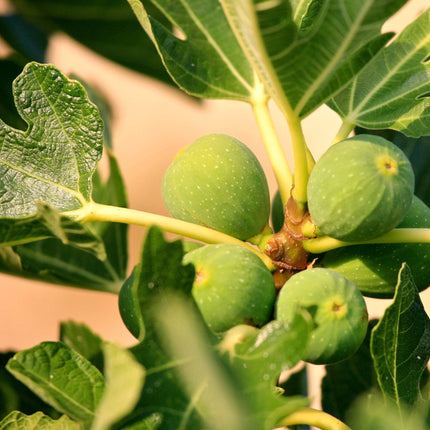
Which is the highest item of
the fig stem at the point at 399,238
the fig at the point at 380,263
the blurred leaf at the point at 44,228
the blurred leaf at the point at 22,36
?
the blurred leaf at the point at 22,36

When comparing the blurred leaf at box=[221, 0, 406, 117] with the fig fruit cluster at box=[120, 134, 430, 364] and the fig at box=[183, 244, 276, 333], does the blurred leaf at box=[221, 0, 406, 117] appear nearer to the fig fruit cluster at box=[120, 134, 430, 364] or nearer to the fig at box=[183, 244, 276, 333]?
the fig fruit cluster at box=[120, 134, 430, 364]

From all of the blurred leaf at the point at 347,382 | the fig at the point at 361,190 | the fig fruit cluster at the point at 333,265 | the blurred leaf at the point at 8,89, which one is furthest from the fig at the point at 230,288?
the blurred leaf at the point at 8,89

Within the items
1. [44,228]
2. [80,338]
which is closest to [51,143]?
[44,228]

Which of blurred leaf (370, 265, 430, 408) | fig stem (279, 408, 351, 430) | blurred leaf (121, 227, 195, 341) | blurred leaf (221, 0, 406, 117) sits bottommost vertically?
fig stem (279, 408, 351, 430)

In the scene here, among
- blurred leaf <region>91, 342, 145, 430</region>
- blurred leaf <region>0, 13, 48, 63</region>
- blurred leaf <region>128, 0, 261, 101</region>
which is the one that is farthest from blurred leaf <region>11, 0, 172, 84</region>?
blurred leaf <region>91, 342, 145, 430</region>

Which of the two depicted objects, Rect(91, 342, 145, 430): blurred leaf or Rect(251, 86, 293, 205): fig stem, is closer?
Rect(91, 342, 145, 430): blurred leaf

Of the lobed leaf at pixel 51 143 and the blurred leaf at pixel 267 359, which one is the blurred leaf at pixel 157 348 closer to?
the blurred leaf at pixel 267 359
